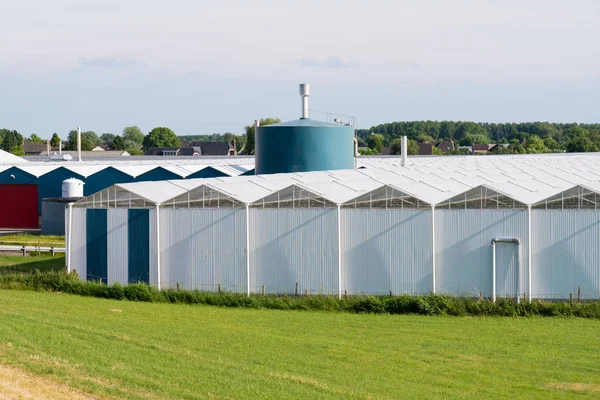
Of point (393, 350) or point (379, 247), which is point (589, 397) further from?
point (379, 247)

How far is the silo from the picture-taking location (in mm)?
48281

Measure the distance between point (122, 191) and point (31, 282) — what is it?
4029 millimetres

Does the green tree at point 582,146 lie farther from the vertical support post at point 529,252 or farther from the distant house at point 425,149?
the vertical support post at point 529,252

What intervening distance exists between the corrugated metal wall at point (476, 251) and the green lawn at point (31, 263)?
620 inches

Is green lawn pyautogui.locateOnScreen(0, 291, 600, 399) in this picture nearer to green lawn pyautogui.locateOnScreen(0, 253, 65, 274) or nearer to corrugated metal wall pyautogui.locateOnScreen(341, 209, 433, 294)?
corrugated metal wall pyautogui.locateOnScreen(341, 209, 433, 294)

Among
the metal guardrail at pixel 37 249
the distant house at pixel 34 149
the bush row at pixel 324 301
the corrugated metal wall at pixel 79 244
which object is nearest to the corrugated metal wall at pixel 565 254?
the bush row at pixel 324 301

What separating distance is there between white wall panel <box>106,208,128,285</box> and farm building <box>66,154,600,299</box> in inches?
1.5

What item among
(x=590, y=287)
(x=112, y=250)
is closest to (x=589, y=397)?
(x=590, y=287)

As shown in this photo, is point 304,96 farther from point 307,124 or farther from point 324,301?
point 324,301

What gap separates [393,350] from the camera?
2119 cm

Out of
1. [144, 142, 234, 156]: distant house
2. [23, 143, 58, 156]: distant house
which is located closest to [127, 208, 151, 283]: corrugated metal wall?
[144, 142, 234, 156]: distant house

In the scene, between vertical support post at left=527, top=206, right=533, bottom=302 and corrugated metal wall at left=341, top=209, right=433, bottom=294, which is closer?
vertical support post at left=527, top=206, right=533, bottom=302

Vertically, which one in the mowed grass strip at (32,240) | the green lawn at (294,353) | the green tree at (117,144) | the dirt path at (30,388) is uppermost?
the green tree at (117,144)

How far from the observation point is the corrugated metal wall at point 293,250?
28453mm
